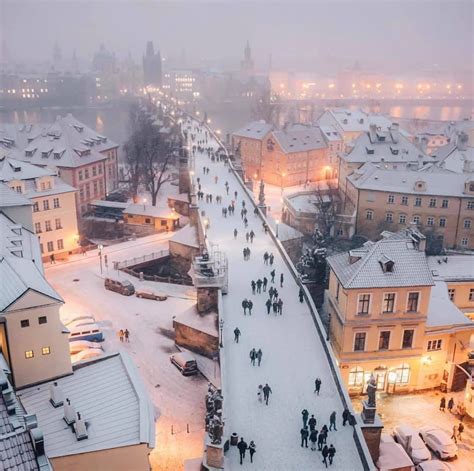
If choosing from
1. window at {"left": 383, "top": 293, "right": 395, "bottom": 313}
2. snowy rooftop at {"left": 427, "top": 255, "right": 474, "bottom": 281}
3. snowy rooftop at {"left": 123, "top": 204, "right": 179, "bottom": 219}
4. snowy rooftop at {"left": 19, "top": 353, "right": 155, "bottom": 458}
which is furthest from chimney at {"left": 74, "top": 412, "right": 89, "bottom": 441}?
snowy rooftop at {"left": 123, "top": 204, "right": 179, "bottom": 219}

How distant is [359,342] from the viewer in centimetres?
3064

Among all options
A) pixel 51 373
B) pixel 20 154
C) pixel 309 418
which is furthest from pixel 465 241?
pixel 20 154

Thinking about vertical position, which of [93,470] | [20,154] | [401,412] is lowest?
[401,412]

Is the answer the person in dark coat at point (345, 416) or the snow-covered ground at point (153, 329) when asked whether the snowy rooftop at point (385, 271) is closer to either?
the person in dark coat at point (345, 416)

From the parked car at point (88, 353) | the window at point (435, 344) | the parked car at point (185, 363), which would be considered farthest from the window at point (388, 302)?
the parked car at point (88, 353)

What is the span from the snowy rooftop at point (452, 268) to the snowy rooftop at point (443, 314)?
9.41ft

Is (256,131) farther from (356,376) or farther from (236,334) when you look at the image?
(236,334)

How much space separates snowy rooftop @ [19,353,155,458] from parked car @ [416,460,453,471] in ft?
41.0

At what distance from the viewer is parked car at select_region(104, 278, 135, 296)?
135 feet

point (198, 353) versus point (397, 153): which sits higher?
point (397, 153)

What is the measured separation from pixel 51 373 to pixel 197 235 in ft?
77.2

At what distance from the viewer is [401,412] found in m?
30.5

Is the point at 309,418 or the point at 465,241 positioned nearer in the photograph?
the point at 309,418

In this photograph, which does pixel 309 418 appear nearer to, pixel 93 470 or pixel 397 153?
pixel 93 470
